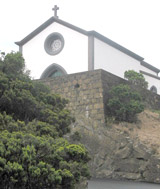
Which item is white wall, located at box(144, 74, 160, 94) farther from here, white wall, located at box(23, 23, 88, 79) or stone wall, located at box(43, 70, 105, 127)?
stone wall, located at box(43, 70, 105, 127)

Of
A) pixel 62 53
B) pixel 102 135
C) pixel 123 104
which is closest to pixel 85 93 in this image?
pixel 123 104

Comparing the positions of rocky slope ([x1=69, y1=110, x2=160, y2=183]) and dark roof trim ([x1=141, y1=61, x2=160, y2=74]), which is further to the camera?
dark roof trim ([x1=141, y1=61, x2=160, y2=74])

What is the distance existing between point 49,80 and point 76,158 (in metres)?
12.6

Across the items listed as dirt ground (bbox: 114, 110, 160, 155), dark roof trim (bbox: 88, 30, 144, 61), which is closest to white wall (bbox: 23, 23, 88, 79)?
dark roof trim (bbox: 88, 30, 144, 61)

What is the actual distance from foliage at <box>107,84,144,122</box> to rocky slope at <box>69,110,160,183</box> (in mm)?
1622

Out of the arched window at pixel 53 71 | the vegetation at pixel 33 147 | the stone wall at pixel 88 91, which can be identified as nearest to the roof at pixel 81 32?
the arched window at pixel 53 71

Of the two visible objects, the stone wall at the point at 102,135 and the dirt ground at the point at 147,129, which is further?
the dirt ground at the point at 147,129

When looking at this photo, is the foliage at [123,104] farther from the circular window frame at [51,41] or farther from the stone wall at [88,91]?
the circular window frame at [51,41]

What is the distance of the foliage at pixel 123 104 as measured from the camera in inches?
747

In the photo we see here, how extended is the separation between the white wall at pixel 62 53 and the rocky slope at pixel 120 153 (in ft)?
22.9

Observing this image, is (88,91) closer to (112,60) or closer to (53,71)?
(112,60)

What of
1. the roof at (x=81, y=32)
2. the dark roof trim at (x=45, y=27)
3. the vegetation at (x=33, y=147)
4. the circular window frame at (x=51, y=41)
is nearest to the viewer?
the vegetation at (x=33, y=147)

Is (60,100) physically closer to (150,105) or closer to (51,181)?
(51,181)

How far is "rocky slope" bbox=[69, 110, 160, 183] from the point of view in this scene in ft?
50.2
